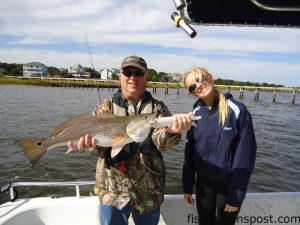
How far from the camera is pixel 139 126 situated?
330cm

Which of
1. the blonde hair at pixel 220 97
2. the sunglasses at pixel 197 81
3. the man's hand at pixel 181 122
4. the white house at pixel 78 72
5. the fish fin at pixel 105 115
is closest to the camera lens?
the man's hand at pixel 181 122

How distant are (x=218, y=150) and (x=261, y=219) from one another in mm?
1999

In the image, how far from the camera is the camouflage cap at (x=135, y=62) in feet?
11.5

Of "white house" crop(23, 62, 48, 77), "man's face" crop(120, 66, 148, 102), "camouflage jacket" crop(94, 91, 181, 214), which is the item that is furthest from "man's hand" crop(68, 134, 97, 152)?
"white house" crop(23, 62, 48, 77)

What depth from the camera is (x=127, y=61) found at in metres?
3.56

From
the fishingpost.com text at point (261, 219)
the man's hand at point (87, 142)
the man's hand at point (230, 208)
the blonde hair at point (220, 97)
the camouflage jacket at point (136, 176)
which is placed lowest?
the fishingpost.com text at point (261, 219)

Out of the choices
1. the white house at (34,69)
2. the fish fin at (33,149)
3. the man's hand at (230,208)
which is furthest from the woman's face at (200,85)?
the white house at (34,69)

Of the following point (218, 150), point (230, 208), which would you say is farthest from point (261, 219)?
point (218, 150)

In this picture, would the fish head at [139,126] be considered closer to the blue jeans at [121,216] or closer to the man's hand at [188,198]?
the blue jeans at [121,216]

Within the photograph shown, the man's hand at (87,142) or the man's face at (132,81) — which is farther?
the man's face at (132,81)

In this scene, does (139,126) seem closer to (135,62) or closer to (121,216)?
(135,62)

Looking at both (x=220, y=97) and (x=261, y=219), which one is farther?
(x=261, y=219)

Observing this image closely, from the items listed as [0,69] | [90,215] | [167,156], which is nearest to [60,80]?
[0,69]

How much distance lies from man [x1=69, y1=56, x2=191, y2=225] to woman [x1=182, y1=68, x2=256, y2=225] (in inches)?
23.6
